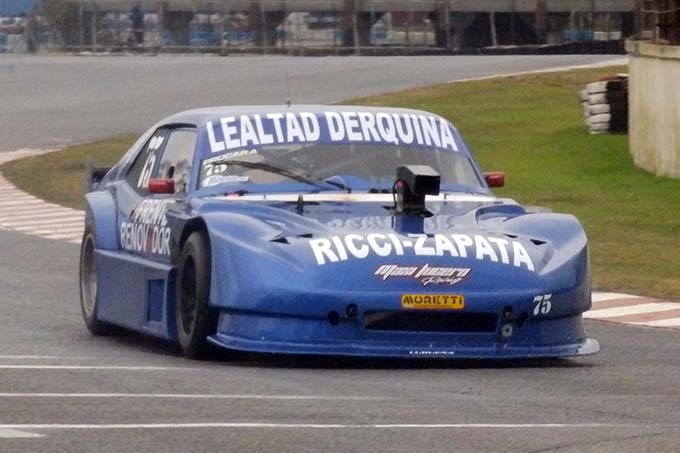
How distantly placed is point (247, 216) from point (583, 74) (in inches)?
1165

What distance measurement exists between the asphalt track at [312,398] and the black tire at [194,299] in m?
0.11

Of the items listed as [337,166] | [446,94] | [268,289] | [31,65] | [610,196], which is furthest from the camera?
[31,65]

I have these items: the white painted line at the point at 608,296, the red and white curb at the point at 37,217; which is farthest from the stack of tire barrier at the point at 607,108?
the white painted line at the point at 608,296

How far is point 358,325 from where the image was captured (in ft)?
28.0

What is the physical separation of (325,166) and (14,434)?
3.59 meters

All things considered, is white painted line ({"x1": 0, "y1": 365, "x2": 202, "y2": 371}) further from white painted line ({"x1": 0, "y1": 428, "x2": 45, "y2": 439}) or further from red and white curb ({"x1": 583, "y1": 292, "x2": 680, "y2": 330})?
red and white curb ({"x1": 583, "y1": 292, "x2": 680, "y2": 330})

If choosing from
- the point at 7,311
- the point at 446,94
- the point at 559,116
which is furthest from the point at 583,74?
the point at 7,311

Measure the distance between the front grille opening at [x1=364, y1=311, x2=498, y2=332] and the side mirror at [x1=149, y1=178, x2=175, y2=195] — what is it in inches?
65.8

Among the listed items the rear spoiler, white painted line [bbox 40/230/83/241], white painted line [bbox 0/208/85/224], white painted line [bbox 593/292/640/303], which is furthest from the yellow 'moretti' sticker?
white painted line [bbox 0/208/85/224]

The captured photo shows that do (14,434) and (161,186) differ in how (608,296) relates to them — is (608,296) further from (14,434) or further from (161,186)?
(14,434)

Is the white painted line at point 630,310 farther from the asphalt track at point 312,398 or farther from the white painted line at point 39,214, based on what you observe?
the white painted line at point 39,214

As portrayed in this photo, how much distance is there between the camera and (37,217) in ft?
67.2

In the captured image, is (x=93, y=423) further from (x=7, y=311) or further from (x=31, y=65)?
(x=31, y=65)

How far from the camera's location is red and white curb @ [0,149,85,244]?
1872 centimetres
